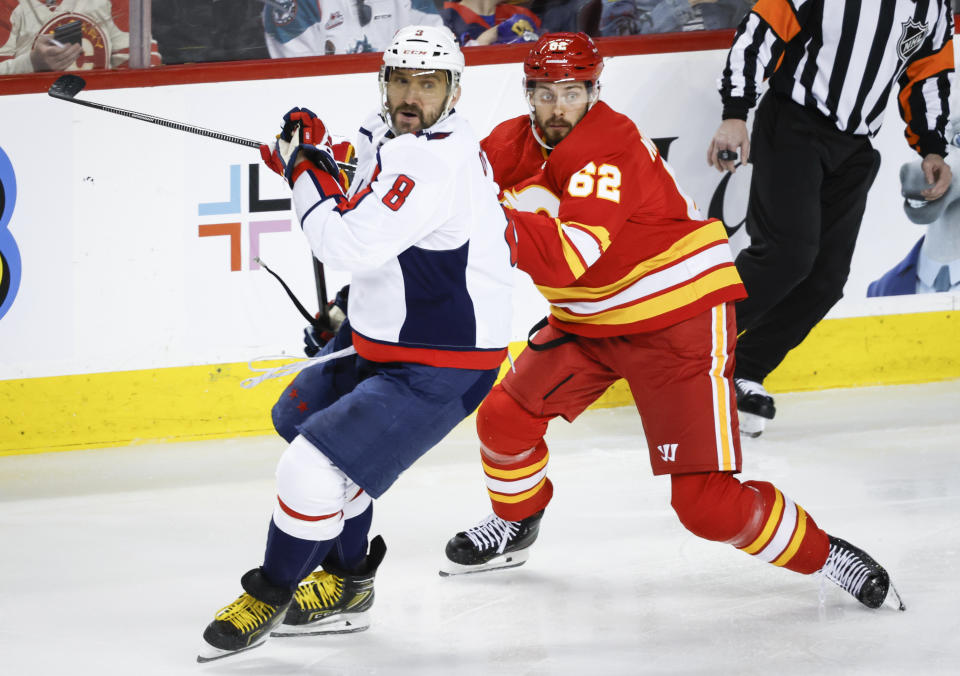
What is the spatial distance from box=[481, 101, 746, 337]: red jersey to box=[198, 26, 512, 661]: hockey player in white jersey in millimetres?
137

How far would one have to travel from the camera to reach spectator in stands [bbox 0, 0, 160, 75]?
3.43 metres

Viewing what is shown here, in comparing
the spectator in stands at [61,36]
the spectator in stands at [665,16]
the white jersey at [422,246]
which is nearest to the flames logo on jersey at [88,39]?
the spectator in stands at [61,36]

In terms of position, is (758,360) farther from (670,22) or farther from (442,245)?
(442,245)

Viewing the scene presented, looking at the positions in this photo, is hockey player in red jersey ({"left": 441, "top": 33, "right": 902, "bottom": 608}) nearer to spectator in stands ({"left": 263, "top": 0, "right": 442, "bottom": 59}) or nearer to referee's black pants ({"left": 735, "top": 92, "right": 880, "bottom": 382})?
referee's black pants ({"left": 735, "top": 92, "right": 880, "bottom": 382})

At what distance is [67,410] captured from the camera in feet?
11.4

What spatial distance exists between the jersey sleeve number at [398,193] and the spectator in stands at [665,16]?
213 cm

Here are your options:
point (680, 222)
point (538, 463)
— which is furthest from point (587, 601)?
point (680, 222)

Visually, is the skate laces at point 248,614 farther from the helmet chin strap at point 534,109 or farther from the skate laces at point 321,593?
the helmet chin strap at point 534,109

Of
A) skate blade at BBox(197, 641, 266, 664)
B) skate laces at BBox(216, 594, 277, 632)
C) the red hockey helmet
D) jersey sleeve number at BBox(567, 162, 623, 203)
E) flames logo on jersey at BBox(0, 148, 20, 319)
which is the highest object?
the red hockey helmet

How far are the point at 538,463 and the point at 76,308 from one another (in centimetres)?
168

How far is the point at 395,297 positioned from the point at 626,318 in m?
0.54

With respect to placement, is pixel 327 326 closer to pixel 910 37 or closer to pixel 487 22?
pixel 487 22

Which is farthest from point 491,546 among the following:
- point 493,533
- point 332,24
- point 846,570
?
point 332,24

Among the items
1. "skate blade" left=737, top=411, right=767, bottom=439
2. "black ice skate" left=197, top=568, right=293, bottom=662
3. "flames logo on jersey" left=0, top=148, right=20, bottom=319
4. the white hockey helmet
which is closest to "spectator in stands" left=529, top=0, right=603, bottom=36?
"skate blade" left=737, top=411, right=767, bottom=439
